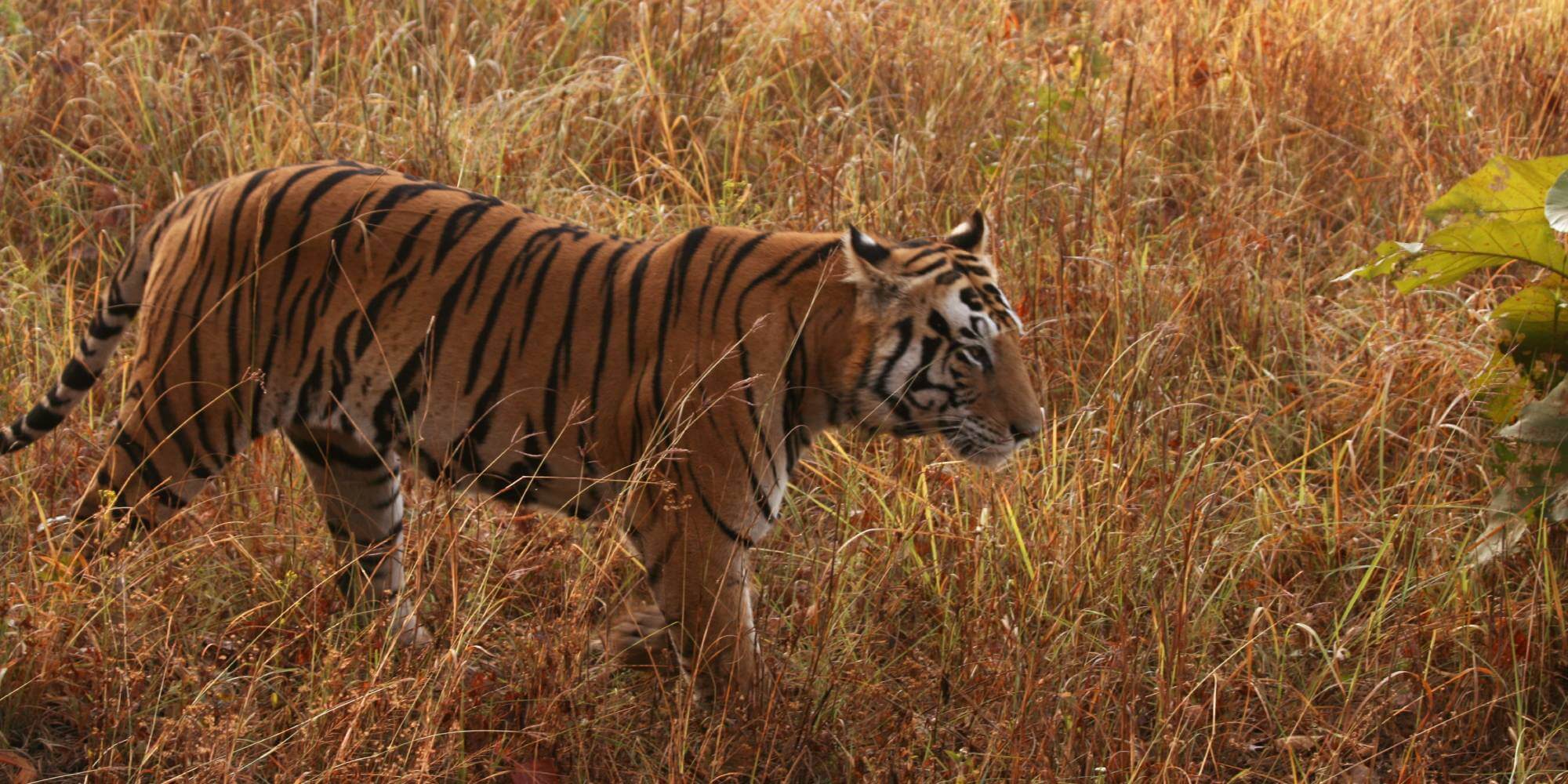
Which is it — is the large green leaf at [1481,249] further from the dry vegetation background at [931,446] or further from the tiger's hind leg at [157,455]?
the tiger's hind leg at [157,455]

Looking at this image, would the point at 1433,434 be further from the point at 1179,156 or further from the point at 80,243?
the point at 80,243

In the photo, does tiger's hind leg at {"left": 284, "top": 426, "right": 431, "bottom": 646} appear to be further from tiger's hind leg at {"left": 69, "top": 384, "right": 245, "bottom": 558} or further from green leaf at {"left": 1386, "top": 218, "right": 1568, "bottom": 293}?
green leaf at {"left": 1386, "top": 218, "right": 1568, "bottom": 293}

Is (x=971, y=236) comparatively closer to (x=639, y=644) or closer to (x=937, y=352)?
(x=937, y=352)

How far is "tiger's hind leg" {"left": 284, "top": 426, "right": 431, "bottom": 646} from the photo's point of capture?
12.0 ft

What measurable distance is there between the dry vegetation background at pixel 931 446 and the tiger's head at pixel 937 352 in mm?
327

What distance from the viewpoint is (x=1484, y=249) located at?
12.5ft

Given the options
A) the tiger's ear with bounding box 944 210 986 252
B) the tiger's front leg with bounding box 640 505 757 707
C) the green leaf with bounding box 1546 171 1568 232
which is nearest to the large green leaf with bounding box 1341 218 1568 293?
the green leaf with bounding box 1546 171 1568 232

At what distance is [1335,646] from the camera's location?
350cm

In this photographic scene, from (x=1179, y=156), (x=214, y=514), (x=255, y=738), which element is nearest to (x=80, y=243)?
(x=214, y=514)

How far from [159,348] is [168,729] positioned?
1.09 m

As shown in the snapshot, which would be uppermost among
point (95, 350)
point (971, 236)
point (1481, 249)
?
point (971, 236)

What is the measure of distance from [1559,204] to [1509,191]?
0.33 meters

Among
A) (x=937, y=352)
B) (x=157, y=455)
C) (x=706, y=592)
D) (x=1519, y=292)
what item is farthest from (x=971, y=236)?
(x=157, y=455)

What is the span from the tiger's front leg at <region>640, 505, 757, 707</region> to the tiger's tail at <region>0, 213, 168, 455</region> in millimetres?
1403
